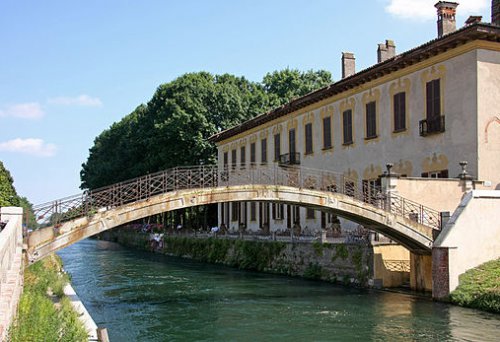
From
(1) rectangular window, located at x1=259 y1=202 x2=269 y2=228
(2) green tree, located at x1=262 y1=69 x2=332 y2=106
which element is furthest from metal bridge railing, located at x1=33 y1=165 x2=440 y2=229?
(2) green tree, located at x1=262 y1=69 x2=332 y2=106

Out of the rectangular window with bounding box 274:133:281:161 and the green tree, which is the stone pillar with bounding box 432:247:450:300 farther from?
the green tree

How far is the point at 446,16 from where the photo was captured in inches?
1049

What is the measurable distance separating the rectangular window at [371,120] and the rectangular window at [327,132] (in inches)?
139

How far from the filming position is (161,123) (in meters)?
49.6

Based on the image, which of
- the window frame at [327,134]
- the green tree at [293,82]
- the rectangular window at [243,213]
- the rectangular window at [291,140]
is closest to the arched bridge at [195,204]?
the window frame at [327,134]

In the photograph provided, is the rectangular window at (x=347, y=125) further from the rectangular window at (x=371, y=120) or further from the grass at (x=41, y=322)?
the grass at (x=41, y=322)

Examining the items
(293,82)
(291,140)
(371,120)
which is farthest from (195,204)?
(293,82)

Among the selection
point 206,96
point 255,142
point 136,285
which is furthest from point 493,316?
point 206,96

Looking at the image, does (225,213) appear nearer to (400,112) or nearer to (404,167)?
(404,167)

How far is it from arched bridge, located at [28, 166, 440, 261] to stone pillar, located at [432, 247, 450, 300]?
1.19 metres

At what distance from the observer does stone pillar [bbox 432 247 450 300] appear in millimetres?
19266

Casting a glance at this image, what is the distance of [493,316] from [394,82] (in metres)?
12.5

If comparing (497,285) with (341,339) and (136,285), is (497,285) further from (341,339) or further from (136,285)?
(136,285)

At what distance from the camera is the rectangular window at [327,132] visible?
104 ft
